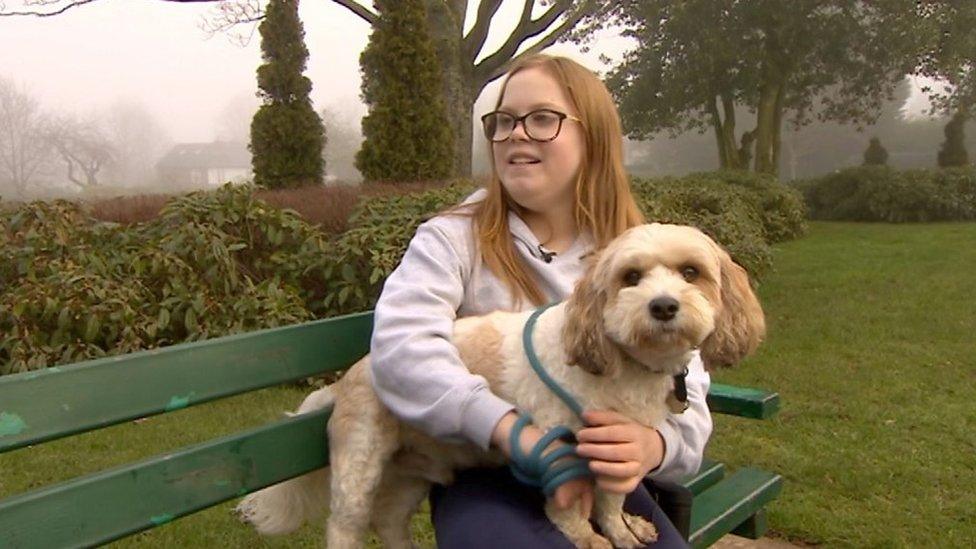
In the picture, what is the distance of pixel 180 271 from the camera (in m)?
5.23

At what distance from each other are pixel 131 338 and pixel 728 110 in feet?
63.3

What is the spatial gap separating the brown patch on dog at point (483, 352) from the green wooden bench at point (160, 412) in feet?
1.15

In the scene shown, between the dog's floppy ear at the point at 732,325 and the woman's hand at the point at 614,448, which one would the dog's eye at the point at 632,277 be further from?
the woman's hand at the point at 614,448

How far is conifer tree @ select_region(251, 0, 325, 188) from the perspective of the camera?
10.8 metres

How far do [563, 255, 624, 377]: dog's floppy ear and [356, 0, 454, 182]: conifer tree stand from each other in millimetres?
8198

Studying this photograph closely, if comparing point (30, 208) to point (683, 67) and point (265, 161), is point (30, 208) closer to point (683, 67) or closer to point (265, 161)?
point (265, 161)

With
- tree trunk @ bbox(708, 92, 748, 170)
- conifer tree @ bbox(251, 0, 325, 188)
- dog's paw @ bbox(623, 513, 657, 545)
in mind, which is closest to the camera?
dog's paw @ bbox(623, 513, 657, 545)

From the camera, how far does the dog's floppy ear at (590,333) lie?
183 cm

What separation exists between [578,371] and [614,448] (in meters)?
0.20

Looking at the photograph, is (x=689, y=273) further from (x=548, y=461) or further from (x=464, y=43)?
(x=464, y=43)

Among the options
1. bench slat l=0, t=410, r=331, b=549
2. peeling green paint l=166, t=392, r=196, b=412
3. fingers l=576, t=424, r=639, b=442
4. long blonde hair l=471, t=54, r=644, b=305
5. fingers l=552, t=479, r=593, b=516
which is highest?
long blonde hair l=471, t=54, r=644, b=305

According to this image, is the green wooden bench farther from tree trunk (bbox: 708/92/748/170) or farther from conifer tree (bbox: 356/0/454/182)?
tree trunk (bbox: 708/92/748/170)

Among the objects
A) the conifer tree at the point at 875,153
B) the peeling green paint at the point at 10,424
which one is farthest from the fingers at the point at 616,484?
the conifer tree at the point at 875,153

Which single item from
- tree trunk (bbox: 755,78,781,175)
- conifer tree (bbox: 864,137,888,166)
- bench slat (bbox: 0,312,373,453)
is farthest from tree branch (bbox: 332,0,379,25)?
conifer tree (bbox: 864,137,888,166)
